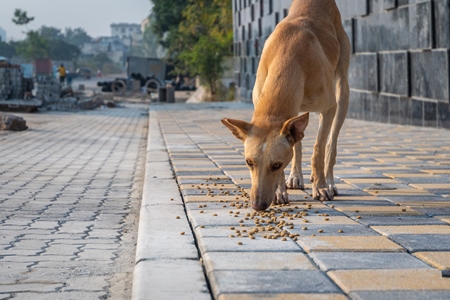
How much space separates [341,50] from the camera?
24.7 feet

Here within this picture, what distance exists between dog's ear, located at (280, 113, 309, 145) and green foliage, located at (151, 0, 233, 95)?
38.8 metres

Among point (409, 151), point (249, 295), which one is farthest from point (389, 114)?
point (249, 295)

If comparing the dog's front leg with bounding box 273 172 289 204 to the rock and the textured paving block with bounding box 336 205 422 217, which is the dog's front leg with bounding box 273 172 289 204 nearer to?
the textured paving block with bounding box 336 205 422 217

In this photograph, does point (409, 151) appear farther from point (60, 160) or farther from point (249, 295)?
point (249, 295)

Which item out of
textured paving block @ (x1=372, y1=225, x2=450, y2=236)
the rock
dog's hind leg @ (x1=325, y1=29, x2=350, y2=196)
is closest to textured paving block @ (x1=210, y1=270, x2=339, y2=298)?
textured paving block @ (x1=372, y1=225, x2=450, y2=236)

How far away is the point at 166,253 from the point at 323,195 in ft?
7.39

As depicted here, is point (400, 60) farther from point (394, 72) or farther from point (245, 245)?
point (245, 245)

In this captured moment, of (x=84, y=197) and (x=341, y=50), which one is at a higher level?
(x=341, y=50)

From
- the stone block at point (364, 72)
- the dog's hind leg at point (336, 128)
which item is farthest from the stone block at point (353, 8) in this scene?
the dog's hind leg at point (336, 128)

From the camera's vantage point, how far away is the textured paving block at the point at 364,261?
4.10m

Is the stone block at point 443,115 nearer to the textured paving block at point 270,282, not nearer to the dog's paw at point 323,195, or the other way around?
the dog's paw at point 323,195

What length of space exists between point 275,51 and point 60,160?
6.00 metres

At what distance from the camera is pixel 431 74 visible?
46.4 ft

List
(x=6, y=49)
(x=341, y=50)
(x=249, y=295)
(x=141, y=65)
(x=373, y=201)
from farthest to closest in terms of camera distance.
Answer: (x=6, y=49), (x=141, y=65), (x=341, y=50), (x=373, y=201), (x=249, y=295)
